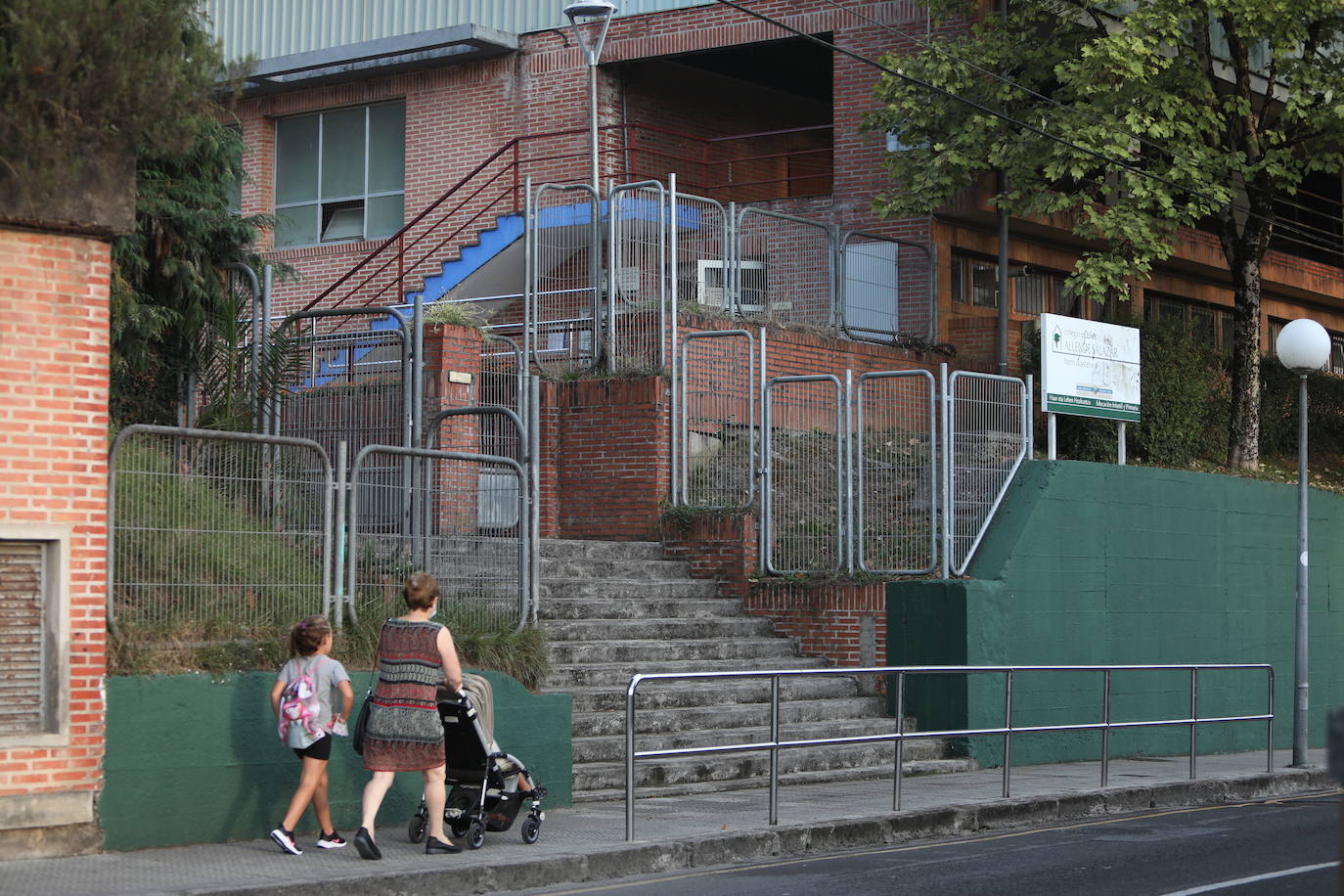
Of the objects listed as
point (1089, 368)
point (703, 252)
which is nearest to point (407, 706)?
point (1089, 368)

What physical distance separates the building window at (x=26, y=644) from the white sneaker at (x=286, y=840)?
1410mm

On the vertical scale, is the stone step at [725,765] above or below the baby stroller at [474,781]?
below

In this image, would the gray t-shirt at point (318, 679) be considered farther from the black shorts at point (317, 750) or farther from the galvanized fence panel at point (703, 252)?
the galvanized fence panel at point (703, 252)

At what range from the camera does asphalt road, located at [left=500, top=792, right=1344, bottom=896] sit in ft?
33.2

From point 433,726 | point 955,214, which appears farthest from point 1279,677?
point 433,726

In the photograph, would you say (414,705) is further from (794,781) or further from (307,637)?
(794,781)

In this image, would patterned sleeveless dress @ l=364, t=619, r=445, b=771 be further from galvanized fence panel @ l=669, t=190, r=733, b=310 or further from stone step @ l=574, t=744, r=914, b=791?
galvanized fence panel @ l=669, t=190, r=733, b=310

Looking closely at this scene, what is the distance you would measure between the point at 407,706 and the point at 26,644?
2198mm

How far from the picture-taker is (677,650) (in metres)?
15.6

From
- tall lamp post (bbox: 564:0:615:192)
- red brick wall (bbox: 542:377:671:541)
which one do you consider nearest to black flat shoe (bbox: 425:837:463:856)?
red brick wall (bbox: 542:377:671:541)

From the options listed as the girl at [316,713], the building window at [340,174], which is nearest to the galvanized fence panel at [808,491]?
the girl at [316,713]

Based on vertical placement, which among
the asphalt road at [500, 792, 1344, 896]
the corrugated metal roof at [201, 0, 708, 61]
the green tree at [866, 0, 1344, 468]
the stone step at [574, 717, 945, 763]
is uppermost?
the corrugated metal roof at [201, 0, 708, 61]

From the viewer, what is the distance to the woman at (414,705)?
33.8ft

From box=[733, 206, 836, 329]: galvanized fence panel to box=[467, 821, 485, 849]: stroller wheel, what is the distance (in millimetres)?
11124
